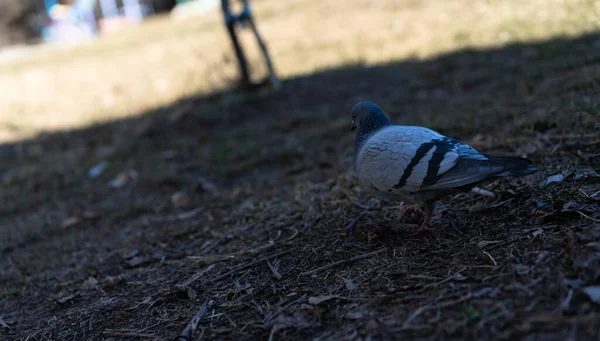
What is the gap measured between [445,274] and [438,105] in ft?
11.3

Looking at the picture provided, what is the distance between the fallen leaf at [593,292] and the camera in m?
1.93

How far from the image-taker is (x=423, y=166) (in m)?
2.63

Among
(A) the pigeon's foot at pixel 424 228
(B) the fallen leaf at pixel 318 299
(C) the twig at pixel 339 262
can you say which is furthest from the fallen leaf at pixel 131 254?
(A) the pigeon's foot at pixel 424 228

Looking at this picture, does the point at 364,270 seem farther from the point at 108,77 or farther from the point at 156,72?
the point at 108,77

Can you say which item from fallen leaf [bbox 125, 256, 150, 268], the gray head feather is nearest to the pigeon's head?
the gray head feather

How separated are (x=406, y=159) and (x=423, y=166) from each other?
3.6 inches

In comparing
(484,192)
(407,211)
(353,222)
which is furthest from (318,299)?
(484,192)

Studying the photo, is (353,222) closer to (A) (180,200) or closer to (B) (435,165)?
(B) (435,165)

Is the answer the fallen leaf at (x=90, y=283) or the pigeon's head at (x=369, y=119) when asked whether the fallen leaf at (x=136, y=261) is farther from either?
the pigeon's head at (x=369, y=119)

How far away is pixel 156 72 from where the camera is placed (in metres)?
10.9

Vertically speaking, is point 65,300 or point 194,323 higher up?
point 194,323

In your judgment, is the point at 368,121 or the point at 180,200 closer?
the point at 368,121

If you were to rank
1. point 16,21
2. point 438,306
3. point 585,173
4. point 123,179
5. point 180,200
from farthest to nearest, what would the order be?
point 16,21
point 123,179
point 180,200
point 585,173
point 438,306

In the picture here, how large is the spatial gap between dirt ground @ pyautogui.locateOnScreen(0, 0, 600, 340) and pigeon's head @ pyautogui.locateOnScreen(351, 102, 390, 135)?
55 centimetres
